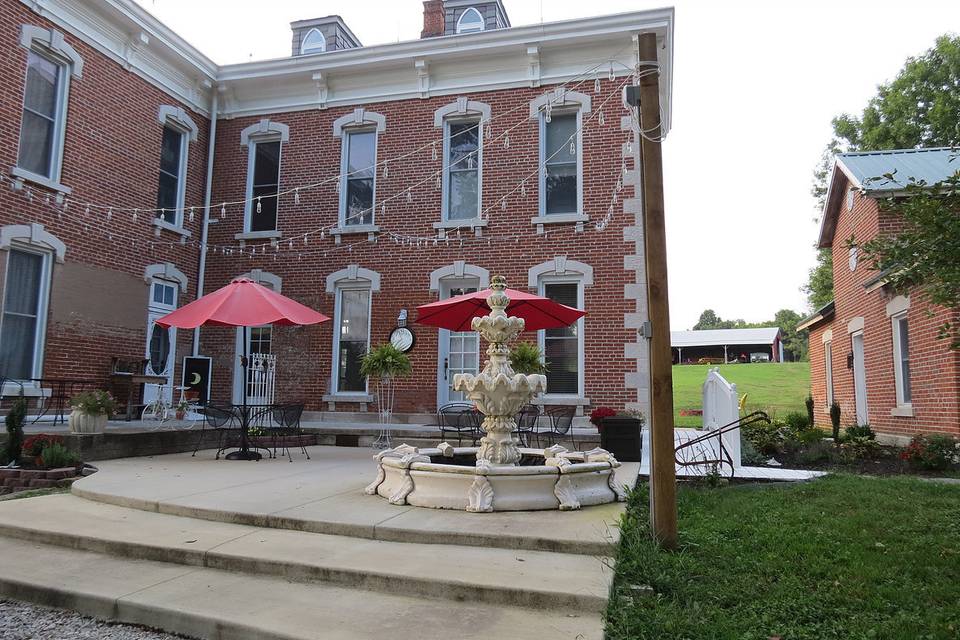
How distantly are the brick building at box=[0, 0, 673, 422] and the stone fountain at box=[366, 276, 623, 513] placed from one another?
217 inches

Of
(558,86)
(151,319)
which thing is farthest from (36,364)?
(558,86)

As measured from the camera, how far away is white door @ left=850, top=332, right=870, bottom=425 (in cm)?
1411

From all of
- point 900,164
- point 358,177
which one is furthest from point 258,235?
point 900,164

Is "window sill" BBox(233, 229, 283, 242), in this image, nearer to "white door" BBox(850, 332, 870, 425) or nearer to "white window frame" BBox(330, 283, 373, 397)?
"white window frame" BBox(330, 283, 373, 397)

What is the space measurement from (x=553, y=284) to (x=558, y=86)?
3.86m

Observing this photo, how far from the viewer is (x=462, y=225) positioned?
12.8 meters

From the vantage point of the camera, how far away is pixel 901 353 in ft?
37.7

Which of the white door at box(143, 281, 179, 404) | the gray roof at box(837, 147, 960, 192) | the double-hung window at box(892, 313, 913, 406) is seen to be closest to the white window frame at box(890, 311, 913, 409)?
the double-hung window at box(892, 313, 913, 406)

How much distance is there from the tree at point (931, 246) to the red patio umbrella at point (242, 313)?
7360mm

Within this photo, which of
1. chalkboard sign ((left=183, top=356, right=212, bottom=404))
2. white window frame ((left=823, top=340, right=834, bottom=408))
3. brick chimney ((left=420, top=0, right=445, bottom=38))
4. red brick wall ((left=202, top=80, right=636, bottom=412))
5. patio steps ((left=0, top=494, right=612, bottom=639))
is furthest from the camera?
white window frame ((left=823, top=340, right=834, bottom=408))

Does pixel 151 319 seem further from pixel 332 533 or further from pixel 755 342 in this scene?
pixel 755 342

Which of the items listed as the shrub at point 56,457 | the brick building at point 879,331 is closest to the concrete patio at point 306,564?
the shrub at point 56,457

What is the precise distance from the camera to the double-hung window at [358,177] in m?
13.7

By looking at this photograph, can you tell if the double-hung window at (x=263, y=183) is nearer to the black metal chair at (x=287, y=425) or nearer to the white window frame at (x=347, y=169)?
the white window frame at (x=347, y=169)
